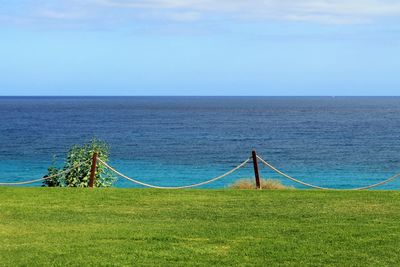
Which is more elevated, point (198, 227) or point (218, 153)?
point (198, 227)

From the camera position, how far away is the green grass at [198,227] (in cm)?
1088

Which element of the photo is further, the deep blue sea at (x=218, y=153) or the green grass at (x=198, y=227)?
the deep blue sea at (x=218, y=153)

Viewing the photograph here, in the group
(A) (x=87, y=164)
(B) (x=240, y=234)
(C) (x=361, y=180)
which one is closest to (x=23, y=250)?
(B) (x=240, y=234)

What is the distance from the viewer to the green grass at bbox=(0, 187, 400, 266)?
10883 mm

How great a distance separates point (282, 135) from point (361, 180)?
36.6m

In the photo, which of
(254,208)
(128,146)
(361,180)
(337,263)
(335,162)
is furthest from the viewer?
(128,146)

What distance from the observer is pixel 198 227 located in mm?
13258

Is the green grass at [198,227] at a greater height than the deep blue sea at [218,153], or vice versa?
the green grass at [198,227]

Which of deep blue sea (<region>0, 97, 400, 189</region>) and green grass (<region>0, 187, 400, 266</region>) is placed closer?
green grass (<region>0, 187, 400, 266</region>)

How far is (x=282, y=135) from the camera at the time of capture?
75.5 m

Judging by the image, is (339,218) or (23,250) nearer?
(23,250)

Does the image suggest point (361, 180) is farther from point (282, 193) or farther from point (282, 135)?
point (282, 135)

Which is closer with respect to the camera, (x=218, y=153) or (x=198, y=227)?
(x=198, y=227)

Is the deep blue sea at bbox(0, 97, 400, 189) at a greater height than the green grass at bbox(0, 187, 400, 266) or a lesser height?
lesser
